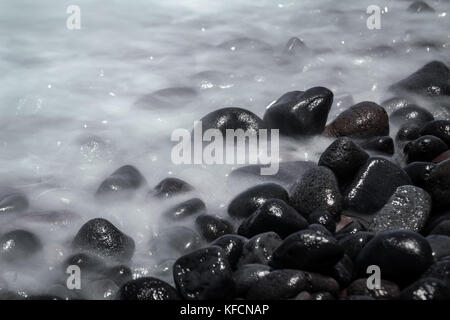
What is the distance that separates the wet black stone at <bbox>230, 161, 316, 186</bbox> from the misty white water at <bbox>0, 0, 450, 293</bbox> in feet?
0.34

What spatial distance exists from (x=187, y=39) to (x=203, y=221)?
373 centimetres

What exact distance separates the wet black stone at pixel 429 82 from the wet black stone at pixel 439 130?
895 millimetres

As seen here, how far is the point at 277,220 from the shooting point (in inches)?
120


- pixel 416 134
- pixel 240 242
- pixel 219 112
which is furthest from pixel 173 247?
pixel 416 134

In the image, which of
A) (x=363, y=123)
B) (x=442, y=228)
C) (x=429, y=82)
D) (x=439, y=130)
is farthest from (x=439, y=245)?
(x=429, y=82)

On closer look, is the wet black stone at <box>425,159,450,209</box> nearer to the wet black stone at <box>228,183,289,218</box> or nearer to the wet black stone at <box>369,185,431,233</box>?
the wet black stone at <box>369,185,431,233</box>

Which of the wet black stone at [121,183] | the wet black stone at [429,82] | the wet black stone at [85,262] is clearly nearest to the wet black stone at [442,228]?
the wet black stone at [85,262]

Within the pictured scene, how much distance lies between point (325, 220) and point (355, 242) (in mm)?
264

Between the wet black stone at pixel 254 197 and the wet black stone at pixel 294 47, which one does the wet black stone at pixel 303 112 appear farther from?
the wet black stone at pixel 294 47

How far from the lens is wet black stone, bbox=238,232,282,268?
9.46 feet

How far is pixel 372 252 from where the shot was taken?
2.69 meters

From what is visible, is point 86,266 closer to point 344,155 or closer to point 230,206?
point 230,206

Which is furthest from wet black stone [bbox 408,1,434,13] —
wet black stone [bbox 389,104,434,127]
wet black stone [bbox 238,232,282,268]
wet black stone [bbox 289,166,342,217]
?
wet black stone [bbox 238,232,282,268]

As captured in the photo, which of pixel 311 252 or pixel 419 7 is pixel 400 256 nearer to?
pixel 311 252
